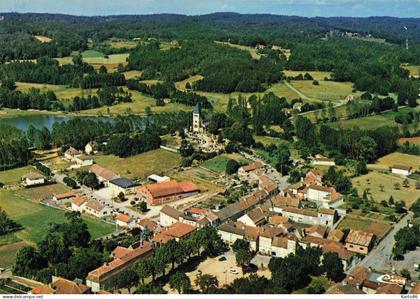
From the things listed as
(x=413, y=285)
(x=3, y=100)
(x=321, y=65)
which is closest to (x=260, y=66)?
(x=321, y=65)

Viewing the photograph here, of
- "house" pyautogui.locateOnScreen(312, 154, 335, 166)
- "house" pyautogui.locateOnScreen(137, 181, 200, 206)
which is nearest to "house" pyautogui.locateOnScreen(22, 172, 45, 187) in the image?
"house" pyautogui.locateOnScreen(137, 181, 200, 206)

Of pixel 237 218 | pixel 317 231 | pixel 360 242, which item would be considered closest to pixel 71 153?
pixel 237 218

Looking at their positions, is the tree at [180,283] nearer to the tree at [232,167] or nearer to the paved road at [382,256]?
the paved road at [382,256]

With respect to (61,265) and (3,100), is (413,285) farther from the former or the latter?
(3,100)

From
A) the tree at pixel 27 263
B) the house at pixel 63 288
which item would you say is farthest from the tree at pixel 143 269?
the tree at pixel 27 263

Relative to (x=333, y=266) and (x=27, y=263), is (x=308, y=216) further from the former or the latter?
(x=27, y=263)
